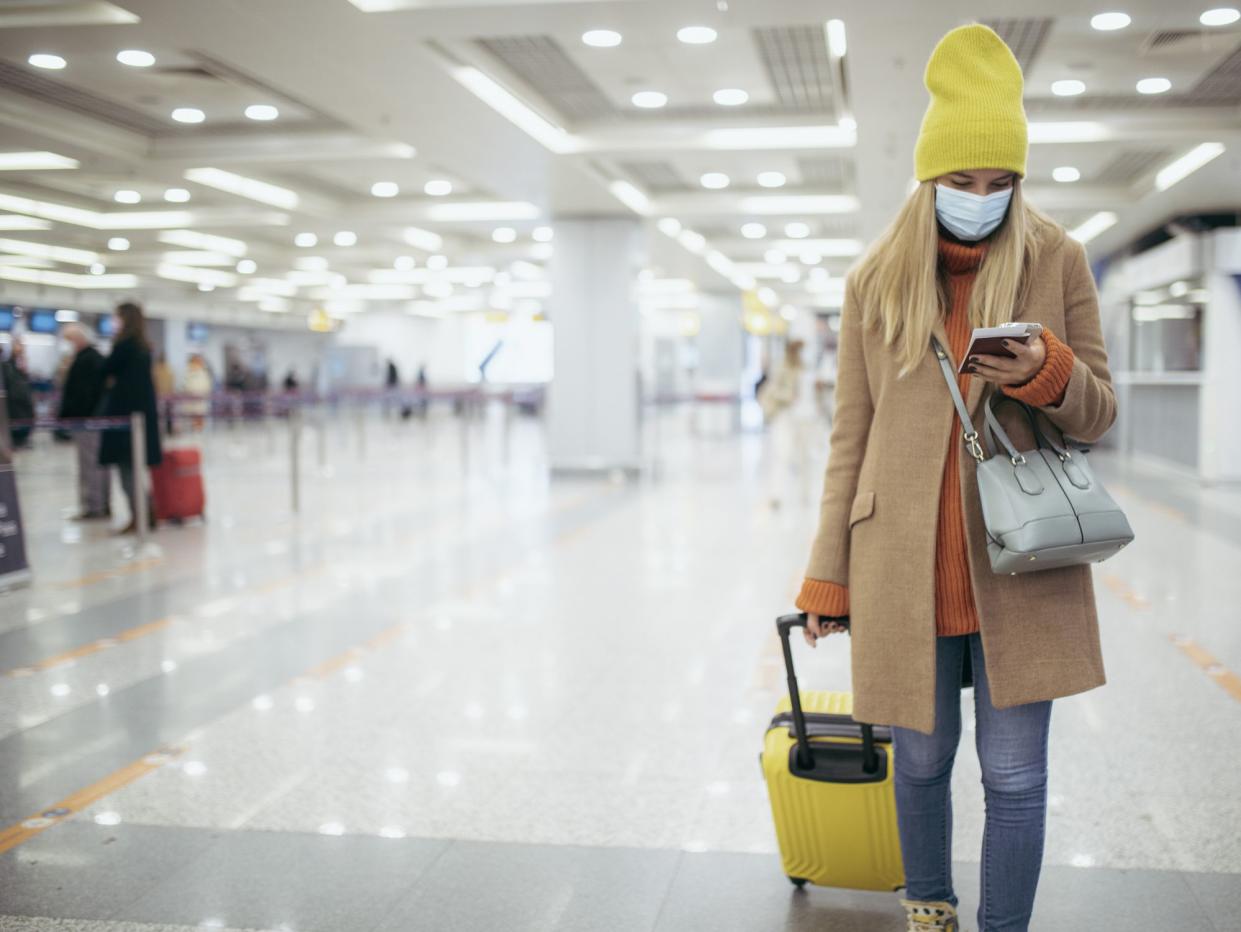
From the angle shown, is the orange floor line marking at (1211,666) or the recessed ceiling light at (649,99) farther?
the recessed ceiling light at (649,99)

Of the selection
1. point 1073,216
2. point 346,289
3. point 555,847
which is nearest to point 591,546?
point 555,847

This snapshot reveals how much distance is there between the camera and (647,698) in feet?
16.6

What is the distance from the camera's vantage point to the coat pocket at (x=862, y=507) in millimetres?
2326

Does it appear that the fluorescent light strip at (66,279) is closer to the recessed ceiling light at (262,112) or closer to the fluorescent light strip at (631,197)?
the fluorescent light strip at (631,197)

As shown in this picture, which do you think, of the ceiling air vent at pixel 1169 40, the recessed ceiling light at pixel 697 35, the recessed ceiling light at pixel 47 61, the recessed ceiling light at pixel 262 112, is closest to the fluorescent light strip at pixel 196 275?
the recessed ceiling light at pixel 262 112

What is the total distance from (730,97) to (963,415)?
9.10 m

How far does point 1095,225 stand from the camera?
17.8m

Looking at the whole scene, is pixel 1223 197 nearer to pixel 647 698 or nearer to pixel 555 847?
pixel 647 698

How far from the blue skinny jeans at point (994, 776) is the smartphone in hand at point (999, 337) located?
57cm

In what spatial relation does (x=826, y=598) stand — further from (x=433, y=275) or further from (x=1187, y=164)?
(x=433, y=275)

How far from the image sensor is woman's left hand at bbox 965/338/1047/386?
6.74 ft

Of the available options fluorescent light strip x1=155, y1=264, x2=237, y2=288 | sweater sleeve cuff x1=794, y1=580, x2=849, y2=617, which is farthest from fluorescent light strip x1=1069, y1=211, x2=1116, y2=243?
fluorescent light strip x1=155, y1=264, x2=237, y2=288

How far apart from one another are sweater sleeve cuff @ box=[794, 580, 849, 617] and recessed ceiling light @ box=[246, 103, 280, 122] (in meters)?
9.98

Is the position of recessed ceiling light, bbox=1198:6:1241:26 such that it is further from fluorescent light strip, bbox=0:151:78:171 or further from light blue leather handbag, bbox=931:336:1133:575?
fluorescent light strip, bbox=0:151:78:171
